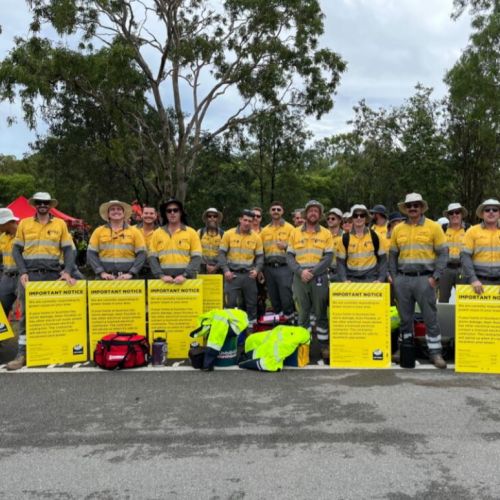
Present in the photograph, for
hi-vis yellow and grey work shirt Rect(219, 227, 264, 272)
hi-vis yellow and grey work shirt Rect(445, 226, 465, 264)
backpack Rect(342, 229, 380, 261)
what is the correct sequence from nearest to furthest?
backpack Rect(342, 229, 380, 261) < hi-vis yellow and grey work shirt Rect(219, 227, 264, 272) < hi-vis yellow and grey work shirt Rect(445, 226, 465, 264)

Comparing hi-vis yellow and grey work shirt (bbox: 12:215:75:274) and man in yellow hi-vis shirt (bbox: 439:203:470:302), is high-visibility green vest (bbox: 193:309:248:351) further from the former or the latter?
man in yellow hi-vis shirt (bbox: 439:203:470:302)

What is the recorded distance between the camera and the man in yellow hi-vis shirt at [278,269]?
8438 mm

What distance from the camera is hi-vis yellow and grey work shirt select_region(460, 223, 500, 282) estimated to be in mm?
6543

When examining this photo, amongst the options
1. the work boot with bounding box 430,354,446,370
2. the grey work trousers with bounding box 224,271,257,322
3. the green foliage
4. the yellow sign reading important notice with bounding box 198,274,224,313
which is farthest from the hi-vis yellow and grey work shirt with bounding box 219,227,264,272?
the green foliage

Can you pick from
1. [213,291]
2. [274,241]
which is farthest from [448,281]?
[213,291]

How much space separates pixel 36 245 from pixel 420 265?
4.94 meters

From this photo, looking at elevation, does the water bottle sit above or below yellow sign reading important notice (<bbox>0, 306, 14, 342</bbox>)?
below

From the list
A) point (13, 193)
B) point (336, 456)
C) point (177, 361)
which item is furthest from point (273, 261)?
point (13, 193)

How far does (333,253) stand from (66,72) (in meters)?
15.4

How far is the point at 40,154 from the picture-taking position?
26.0 metres

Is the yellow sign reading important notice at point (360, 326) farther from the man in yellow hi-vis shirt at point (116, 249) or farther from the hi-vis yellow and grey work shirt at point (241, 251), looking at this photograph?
the man in yellow hi-vis shirt at point (116, 249)

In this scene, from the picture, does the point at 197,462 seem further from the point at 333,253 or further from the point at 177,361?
the point at 333,253

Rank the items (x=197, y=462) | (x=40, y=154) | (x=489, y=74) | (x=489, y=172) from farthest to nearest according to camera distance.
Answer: (x=489, y=172) < (x=40, y=154) < (x=489, y=74) < (x=197, y=462)

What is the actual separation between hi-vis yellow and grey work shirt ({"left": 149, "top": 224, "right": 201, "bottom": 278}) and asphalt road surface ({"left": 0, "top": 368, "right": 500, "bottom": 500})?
1554 millimetres
